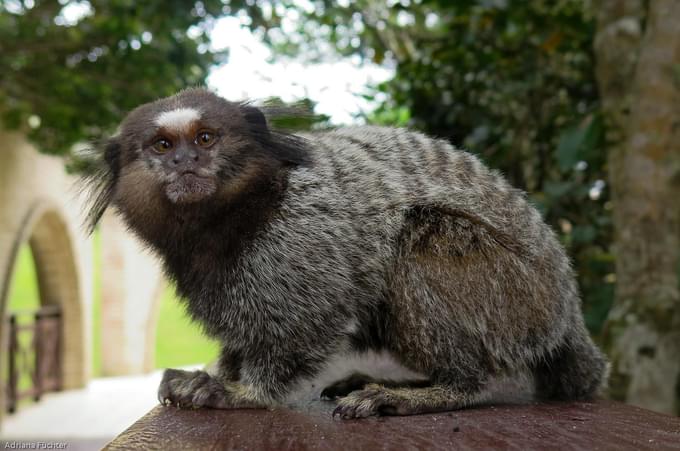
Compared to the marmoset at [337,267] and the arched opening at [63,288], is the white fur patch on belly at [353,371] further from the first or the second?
the arched opening at [63,288]

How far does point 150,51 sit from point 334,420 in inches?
162

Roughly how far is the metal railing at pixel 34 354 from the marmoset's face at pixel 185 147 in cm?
846

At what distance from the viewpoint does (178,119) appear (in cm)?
206

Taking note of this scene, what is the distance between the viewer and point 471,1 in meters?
3.21

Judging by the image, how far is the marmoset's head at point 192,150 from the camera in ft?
6.74

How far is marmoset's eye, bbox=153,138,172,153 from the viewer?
2102mm

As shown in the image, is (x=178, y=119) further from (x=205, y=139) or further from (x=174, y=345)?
(x=174, y=345)

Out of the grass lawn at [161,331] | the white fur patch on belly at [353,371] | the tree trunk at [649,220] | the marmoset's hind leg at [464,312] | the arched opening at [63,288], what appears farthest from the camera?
the grass lawn at [161,331]

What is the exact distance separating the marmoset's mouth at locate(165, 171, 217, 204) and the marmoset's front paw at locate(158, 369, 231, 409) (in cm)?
52

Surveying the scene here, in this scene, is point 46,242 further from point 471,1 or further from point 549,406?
point 549,406

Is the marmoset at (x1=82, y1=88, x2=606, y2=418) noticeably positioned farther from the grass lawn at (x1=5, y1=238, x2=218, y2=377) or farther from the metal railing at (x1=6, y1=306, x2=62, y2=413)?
the grass lawn at (x1=5, y1=238, x2=218, y2=377)

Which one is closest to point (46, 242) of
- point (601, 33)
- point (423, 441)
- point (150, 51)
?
point (150, 51)

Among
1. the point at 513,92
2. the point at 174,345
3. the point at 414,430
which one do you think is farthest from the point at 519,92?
the point at 174,345

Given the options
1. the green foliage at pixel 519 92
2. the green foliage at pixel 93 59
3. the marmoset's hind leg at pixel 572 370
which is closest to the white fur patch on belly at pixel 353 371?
the marmoset's hind leg at pixel 572 370
